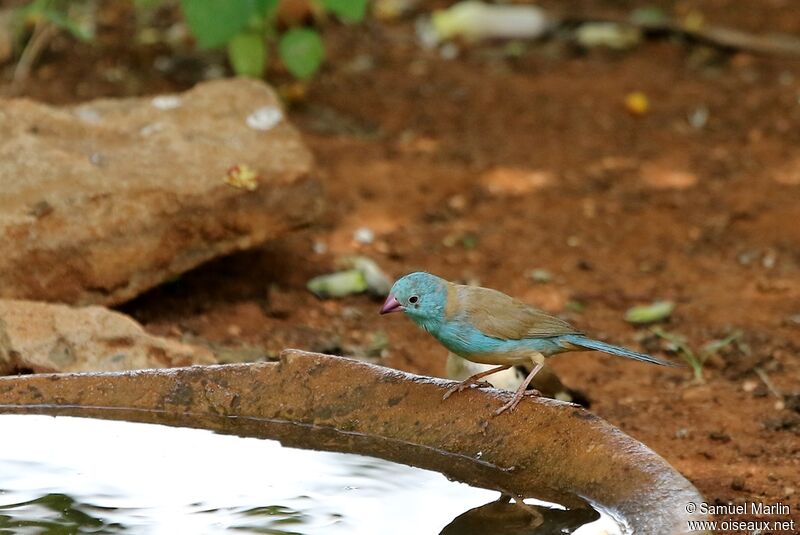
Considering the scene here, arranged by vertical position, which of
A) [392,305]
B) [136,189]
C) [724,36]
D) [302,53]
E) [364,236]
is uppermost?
[302,53]

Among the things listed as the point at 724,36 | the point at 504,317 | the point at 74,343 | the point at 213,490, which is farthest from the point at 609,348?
the point at 724,36

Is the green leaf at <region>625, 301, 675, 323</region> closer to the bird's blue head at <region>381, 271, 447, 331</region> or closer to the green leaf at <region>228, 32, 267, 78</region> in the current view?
the bird's blue head at <region>381, 271, 447, 331</region>

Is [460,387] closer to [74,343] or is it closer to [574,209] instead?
[74,343]

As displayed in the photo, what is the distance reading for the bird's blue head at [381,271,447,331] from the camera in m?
4.05

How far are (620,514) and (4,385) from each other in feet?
6.56

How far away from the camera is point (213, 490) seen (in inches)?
140

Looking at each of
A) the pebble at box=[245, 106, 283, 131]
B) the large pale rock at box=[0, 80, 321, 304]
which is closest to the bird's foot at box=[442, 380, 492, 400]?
the large pale rock at box=[0, 80, 321, 304]

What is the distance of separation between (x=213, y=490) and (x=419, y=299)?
99 cm

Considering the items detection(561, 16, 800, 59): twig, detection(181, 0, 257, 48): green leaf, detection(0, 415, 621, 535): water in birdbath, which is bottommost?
detection(0, 415, 621, 535): water in birdbath

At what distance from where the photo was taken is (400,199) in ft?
24.2

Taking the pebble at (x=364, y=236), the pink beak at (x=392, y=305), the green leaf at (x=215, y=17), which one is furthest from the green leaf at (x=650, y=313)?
the green leaf at (x=215, y=17)

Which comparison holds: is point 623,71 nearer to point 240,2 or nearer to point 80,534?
point 240,2

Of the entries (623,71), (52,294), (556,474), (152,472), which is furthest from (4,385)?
(623,71)

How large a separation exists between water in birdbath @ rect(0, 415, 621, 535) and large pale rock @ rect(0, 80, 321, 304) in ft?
4.67
